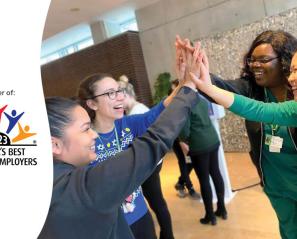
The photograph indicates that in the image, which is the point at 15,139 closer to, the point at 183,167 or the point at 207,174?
the point at 207,174

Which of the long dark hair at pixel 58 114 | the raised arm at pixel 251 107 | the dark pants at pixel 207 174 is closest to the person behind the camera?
the long dark hair at pixel 58 114

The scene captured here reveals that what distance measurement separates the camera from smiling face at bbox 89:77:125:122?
161cm

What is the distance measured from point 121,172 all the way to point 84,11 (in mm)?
6553

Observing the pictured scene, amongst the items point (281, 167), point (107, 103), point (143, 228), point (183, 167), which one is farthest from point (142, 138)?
point (183, 167)

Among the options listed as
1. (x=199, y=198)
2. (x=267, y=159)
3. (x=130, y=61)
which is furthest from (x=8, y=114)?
(x=130, y=61)

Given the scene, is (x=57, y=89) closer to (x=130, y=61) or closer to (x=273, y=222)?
(x=130, y=61)

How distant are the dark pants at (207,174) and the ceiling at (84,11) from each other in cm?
412

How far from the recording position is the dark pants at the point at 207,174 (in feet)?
10.3

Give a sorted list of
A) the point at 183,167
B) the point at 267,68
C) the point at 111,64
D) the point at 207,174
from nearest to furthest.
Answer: the point at 267,68 < the point at 207,174 < the point at 183,167 < the point at 111,64

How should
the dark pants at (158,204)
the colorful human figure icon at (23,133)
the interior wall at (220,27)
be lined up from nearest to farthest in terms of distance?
the colorful human figure icon at (23,133), the dark pants at (158,204), the interior wall at (220,27)

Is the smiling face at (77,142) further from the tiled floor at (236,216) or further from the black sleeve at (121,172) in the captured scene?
the tiled floor at (236,216)

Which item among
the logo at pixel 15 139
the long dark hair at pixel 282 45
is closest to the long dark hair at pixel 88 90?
the long dark hair at pixel 282 45

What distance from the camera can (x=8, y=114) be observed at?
627mm

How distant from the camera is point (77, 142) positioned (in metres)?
0.92
